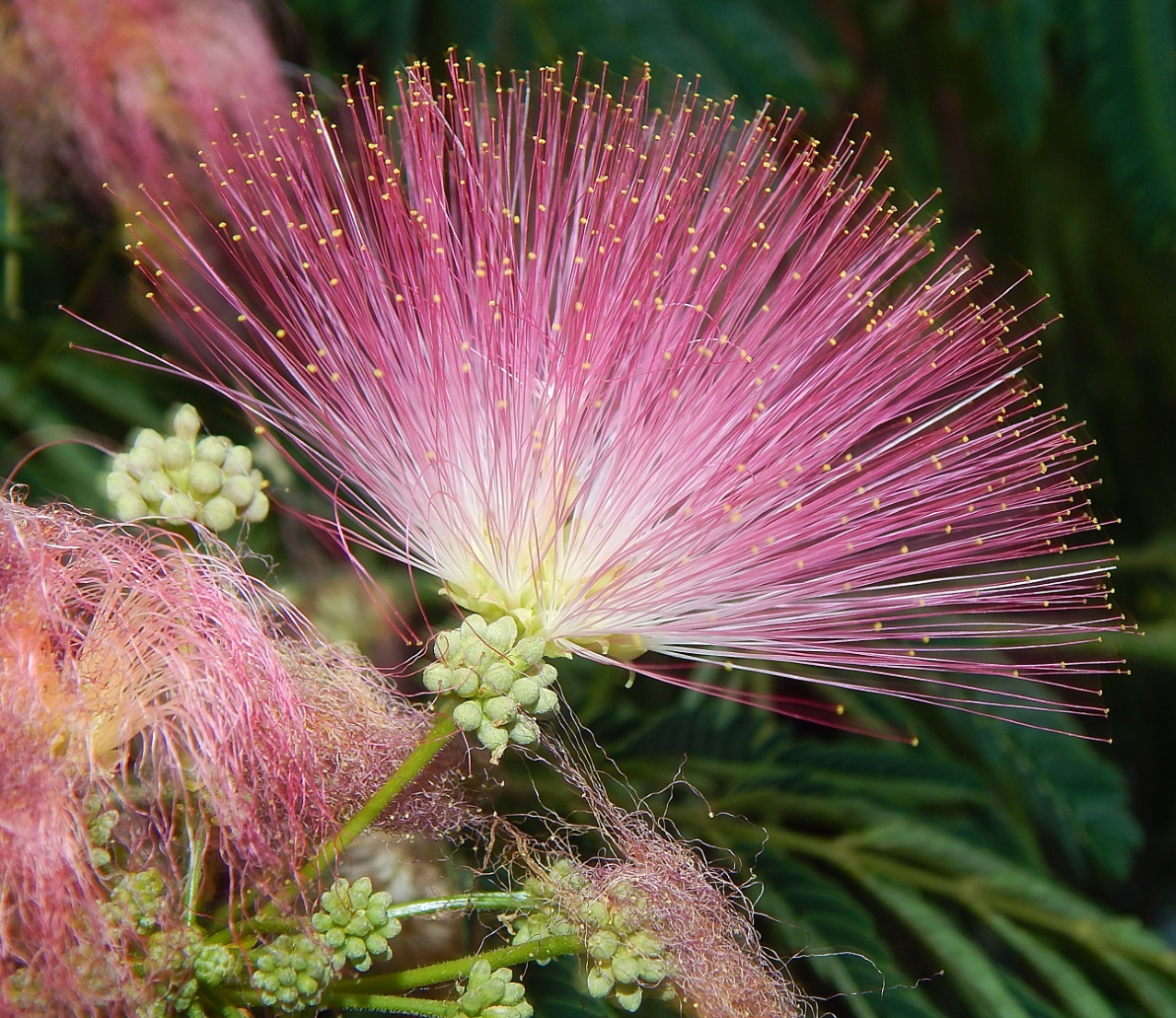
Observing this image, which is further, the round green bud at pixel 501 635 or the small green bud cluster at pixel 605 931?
the round green bud at pixel 501 635

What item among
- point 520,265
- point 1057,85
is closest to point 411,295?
point 520,265

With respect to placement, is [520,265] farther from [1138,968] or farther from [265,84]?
[1138,968]

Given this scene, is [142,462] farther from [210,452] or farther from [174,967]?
[174,967]

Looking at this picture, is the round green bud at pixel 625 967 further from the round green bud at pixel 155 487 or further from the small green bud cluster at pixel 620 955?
the round green bud at pixel 155 487

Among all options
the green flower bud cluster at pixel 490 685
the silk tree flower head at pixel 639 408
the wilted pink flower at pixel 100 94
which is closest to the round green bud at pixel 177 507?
the silk tree flower head at pixel 639 408

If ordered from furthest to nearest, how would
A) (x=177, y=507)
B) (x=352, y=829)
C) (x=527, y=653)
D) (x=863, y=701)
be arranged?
1. (x=863, y=701)
2. (x=177, y=507)
3. (x=527, y=653)
4. (x=352, y=829)

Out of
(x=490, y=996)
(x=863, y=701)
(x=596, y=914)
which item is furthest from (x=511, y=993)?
(x=863, y=701)
